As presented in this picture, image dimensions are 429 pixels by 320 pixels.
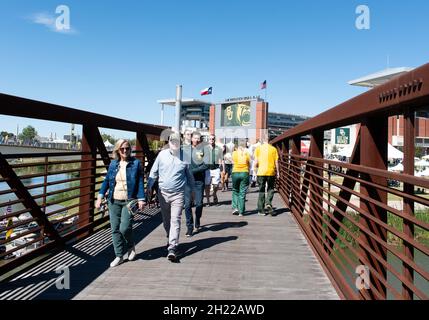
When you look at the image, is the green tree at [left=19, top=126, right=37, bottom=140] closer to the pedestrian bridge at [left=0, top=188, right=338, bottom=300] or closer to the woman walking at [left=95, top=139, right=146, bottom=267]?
the pedestrian bridge at [left=0, top=188, right=338, bottom=300]

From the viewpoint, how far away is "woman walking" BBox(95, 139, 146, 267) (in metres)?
4.82

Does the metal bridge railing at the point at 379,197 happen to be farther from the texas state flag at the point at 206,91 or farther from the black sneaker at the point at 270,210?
the texas state flag at the point at 206,91

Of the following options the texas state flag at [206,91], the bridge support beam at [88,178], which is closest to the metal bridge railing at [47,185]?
the bridge support beam at [88,178]

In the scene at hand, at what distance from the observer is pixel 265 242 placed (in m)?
6.13

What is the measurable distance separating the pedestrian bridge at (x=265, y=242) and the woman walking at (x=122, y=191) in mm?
401

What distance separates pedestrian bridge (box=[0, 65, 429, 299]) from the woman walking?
40 centimetres

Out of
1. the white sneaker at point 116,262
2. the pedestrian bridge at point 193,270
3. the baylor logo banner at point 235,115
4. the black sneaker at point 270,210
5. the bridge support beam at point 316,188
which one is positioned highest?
the baylor logo banner at point 235,115

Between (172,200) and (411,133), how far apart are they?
129 inches

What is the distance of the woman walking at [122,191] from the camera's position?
4824 millimetres

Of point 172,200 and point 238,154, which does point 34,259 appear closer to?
point 172,200

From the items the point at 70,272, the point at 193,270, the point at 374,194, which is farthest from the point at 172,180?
the point at 374,194

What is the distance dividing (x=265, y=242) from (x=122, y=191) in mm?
2482

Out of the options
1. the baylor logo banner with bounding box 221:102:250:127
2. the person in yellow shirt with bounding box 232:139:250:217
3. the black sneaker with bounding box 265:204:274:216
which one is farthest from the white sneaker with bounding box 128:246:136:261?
the baylor logo banner with bounding box 221:102:250:127
